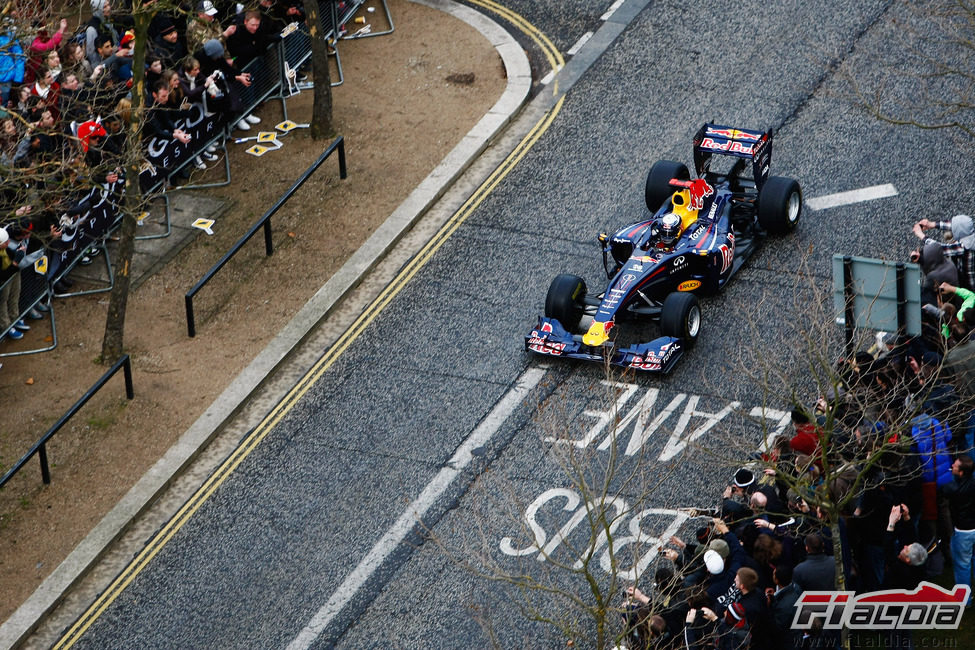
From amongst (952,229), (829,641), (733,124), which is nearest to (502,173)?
(733,124)

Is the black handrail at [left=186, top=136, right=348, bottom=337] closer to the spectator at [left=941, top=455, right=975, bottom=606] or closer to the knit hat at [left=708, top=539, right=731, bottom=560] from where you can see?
the knit hat at [left=708, top=539, right=731, bottom=560]

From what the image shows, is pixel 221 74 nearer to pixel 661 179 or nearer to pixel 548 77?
pixel 548 77

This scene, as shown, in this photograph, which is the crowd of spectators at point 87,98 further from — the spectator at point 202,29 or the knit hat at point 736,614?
the knit hat at point 736,614

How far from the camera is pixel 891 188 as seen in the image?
21875 mm

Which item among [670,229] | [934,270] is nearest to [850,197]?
[670,229]

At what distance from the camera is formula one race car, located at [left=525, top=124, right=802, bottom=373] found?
18766 mm

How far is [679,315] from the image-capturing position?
61.2ft

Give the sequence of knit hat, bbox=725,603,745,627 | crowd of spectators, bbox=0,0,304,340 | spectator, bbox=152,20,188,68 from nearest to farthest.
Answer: knit hat, bbox=725,603,745,627 < crowd of spectators, bbox=0,0,304,340 < spectator, bbox=152,20,188,68

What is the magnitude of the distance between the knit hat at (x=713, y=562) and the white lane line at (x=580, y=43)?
13.0m

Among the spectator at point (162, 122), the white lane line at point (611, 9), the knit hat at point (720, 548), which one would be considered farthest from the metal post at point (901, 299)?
the white lane line at point (611, 9)

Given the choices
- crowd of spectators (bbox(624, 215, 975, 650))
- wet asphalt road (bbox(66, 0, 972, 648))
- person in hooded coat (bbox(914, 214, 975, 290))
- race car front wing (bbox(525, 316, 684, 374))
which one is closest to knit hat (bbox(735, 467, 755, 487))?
crowd of spectators (bbox(624, 215, 975, 650))

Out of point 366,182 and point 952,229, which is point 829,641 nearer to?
point 952,229

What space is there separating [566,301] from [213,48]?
23.5 ft

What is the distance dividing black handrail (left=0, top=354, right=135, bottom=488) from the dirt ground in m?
0.28
